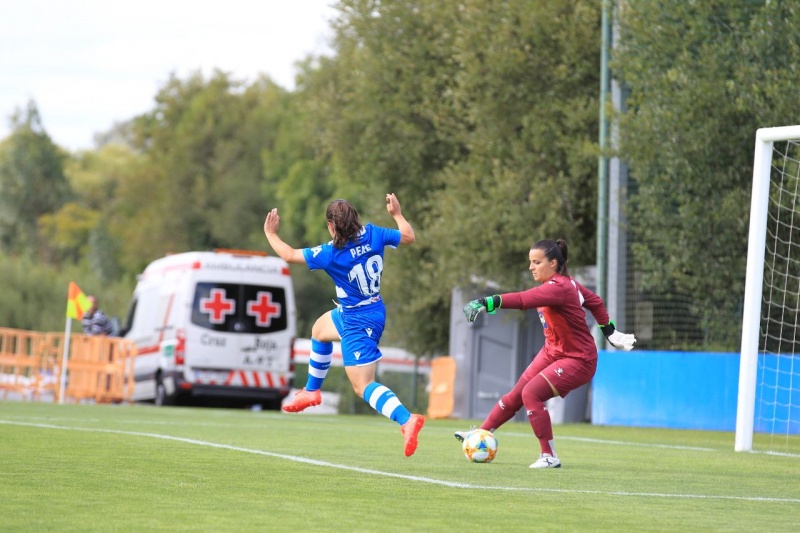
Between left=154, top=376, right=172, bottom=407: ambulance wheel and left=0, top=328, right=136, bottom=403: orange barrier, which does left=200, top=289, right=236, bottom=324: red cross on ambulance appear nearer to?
left=154, top=376, right=172, bottom=407: ambulance wheel

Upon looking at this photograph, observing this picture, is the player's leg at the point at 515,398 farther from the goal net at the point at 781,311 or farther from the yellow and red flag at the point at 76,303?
the yellow and red flag at the point at 76,303

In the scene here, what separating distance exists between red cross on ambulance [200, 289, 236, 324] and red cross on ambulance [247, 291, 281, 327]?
0.37 metres

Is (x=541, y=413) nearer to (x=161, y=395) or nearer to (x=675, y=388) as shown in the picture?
(x=675, y=388)

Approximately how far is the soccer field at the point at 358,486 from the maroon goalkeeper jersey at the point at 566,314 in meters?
0.86

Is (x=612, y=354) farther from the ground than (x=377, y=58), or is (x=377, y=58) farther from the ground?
(x=377, y=58)

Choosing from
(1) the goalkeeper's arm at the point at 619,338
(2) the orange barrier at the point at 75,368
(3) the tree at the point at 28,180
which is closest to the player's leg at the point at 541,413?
(1) the goalkeeper's arm at the point at 619,338

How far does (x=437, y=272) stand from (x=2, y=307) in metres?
28.9

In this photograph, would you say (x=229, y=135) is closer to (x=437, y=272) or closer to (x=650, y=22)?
(x=437, y=272)

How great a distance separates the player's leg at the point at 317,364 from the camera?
981 cm

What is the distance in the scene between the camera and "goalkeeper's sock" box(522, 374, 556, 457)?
9820mm

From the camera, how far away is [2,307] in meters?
50.8

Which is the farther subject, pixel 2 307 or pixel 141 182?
pixel 141 182

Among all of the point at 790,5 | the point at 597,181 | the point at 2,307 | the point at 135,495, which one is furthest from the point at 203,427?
the point at 2,307

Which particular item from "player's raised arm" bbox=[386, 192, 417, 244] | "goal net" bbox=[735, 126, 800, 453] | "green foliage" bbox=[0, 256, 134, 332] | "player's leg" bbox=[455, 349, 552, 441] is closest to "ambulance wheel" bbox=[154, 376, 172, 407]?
"goal net" bbox=[735, 126, 800, 453]
